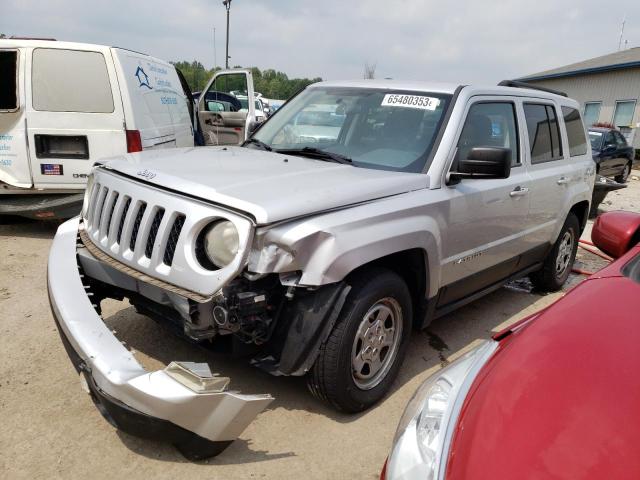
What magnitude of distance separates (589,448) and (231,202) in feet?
5.59

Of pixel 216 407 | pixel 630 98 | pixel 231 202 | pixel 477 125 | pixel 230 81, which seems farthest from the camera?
pixel 630 98

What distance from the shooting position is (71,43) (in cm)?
579

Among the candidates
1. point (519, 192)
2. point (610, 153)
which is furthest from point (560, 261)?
point (610, 153)

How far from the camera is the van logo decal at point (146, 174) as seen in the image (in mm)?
2842

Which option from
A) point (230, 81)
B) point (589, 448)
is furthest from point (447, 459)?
point (230, 81)

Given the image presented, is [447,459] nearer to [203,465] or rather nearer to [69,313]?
[203,465]

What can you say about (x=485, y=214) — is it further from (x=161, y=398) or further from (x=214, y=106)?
(x=214, y=106)

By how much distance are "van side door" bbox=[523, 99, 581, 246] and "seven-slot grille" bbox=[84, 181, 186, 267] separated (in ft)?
9.69

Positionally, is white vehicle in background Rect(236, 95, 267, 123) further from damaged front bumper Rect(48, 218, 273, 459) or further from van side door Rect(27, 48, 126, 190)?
damaged front bumper Rect(48, 218, 273, 459)

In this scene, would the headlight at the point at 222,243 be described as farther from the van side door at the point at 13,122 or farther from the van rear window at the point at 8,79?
the van rear window at the point at 8,79

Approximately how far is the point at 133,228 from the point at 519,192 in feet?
9.19

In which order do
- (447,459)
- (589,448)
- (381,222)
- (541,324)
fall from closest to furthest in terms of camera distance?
(589,448) < (447,459) < (541,324) < (381,222)

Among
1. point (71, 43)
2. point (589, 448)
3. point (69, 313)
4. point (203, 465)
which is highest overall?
point (71, 43)

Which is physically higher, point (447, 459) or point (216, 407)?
point (447, 459)
